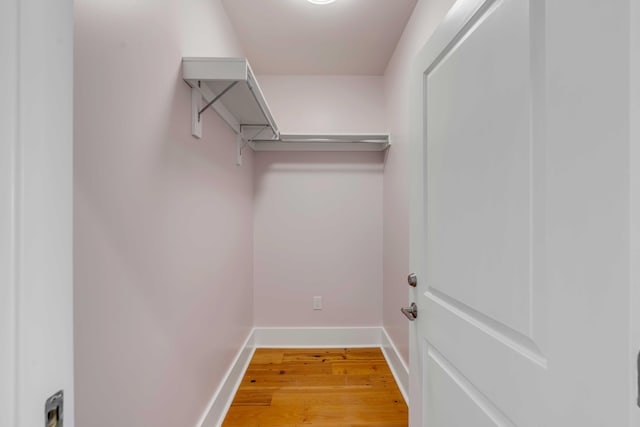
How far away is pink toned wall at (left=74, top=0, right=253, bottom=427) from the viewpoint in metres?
0.75

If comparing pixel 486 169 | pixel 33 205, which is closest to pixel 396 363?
pixel 486 169

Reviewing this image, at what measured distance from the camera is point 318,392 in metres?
2.00

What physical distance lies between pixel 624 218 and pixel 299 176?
2426 mm

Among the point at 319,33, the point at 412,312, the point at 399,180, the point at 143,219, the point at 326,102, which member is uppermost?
the point at 319,33

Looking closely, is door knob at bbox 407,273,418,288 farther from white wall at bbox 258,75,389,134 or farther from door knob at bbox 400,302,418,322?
white wall at bbox 258,75,389,134

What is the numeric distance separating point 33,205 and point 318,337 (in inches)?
104

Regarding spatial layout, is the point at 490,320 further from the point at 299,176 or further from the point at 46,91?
the point at 299,176

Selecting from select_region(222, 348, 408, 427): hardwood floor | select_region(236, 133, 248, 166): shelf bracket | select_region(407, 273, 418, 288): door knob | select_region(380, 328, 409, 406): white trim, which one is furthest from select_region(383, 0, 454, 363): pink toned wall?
select_region(236, 133, 248, 166): shelf bracket

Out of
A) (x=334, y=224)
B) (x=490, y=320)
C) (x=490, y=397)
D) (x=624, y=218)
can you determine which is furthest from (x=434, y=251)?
(x=334, y=224)

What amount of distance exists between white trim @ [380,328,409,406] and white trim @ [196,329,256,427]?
1.11 m

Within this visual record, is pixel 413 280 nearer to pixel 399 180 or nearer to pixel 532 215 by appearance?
pixel 532 215

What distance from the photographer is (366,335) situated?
274 centimetres

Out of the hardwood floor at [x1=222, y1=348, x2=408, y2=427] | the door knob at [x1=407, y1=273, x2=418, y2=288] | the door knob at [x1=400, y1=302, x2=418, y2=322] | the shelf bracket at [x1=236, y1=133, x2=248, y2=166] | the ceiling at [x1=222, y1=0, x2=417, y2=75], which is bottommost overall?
the hardwood floor at [x1=222, y1=348, x2=408, y2=427]

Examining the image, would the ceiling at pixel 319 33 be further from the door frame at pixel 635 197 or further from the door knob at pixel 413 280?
the door frame at pixel 635 197
